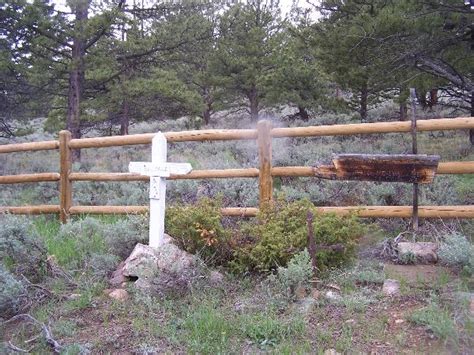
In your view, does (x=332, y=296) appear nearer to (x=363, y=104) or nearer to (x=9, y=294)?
(x=9, y=294)

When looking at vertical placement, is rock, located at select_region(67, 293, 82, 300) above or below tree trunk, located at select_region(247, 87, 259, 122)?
below

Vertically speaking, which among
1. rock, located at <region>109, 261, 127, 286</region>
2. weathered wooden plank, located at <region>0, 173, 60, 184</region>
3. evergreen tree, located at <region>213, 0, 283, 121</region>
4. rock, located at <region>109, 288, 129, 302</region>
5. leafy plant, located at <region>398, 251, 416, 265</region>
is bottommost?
rock, located at <region>109, 288, 129, 302</region>

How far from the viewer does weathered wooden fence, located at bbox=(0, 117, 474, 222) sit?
17.1 ft

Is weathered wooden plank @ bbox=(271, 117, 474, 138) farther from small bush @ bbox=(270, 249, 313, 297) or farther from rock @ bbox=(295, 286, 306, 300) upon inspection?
rock @ bbox=(295, 286, 306, 300)

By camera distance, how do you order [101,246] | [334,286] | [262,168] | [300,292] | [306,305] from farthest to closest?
[262,168] → [101,246] → [334,286] → [300,292] → [306,305]

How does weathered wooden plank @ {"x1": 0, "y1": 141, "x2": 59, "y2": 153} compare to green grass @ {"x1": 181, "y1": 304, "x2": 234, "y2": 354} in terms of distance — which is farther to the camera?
weathered wooden plank @ {"x1": 0, "y1": 141, "x2": 59, "y2": 153}

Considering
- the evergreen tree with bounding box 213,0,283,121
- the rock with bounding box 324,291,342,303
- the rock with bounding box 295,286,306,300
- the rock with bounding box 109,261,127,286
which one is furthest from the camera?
the evergreen tree with bounding box 213,0,283,121

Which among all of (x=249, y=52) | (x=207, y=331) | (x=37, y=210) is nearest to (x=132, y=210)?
(x=37, y=210)

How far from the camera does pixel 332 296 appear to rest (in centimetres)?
370

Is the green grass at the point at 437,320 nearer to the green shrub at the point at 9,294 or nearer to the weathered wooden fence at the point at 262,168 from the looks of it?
the weathered wooden fence at the point at 262,168

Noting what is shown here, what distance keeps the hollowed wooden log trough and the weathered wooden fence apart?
38 cm

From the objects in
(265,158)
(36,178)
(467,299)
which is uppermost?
(265,158)

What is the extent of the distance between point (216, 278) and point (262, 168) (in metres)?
1.98

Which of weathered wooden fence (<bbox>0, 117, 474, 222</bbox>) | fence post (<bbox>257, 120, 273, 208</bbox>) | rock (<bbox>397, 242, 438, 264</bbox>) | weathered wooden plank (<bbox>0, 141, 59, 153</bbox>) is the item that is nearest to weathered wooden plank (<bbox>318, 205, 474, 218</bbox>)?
weathered wooden fence (<bbox>0, 117, 474, 222</bbox>)
